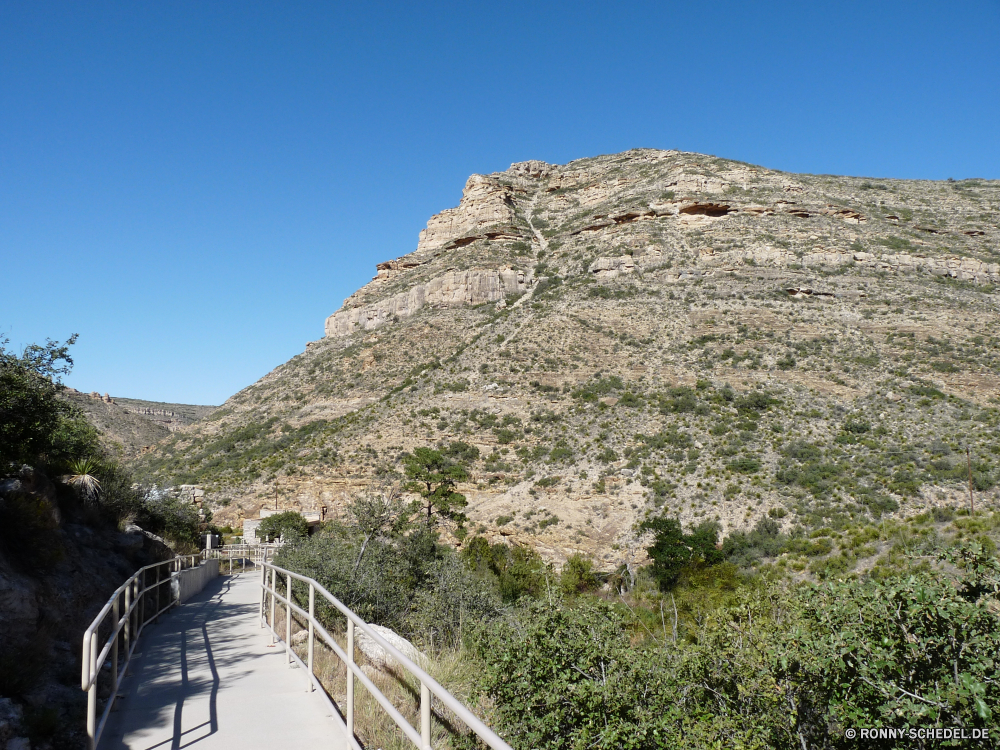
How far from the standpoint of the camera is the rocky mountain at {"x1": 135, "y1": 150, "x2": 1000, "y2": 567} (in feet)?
94.6

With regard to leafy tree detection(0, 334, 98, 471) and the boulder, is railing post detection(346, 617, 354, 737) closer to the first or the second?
the boulder

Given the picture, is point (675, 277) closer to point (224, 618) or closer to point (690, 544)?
point (690, 544)

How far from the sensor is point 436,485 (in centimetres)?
3216

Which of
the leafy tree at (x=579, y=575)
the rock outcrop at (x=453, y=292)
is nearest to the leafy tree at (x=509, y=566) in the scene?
the leafy tree at (x=579, y=575)

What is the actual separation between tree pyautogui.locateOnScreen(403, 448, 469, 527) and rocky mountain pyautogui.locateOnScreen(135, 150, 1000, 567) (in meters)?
1.38

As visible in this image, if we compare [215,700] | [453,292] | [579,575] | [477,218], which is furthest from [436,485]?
[477,218]

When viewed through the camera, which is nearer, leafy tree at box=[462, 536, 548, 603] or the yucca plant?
the yucca plant

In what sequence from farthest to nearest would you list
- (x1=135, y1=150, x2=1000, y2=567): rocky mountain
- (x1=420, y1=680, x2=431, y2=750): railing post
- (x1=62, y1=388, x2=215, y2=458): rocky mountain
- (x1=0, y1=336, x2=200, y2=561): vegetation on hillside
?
(x1=62, y1=388, x2=215, y2=458): rocky mountain < (x1=135, y1=150, x2=1000, y2=567): rocky mountain < (x1=0, y1=336, x2=200, y2=561): vegetation on hillside < (x1=420, y1=680, x2=431, y2=750): railing post

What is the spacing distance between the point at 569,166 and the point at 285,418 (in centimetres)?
6151

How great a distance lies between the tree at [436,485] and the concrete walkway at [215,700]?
21679mm

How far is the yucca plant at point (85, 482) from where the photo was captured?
10812 millimetres

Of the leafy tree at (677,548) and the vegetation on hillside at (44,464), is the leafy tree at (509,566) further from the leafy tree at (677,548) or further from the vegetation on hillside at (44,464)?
the vegetation on hillside at (44,464)

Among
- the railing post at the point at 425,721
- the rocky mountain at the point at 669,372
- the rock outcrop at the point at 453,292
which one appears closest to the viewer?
the railing post at the point at 425,721

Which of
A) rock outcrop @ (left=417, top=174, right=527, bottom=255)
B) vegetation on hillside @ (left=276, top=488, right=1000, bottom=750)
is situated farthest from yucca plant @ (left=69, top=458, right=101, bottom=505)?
rock outcrop @ (left=417, top=174, right=527, bottom=255)
